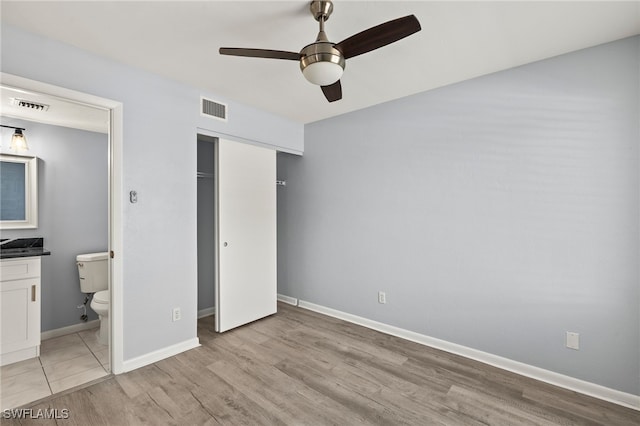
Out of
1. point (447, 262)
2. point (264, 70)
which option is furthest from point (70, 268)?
point (447, 262)

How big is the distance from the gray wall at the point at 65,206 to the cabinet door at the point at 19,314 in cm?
47

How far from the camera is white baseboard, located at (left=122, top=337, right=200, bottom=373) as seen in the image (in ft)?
7.97

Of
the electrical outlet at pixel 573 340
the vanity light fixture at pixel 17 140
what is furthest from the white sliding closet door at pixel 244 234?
the electrical outlet at pixel 573 340

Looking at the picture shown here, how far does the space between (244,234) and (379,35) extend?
256cm

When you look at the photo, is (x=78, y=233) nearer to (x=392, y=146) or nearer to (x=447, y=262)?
(x=392, y=146)

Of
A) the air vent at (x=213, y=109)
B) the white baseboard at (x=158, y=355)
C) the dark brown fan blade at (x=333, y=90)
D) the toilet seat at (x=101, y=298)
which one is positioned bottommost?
the white baseboard at (x=158, y=355)

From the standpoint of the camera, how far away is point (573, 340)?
87.7 inches

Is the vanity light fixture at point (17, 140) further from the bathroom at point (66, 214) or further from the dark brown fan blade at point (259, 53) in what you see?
the dark brown fan blade at point (259, 53)

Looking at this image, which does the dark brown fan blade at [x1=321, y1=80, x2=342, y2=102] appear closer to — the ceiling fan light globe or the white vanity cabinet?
the ceiling fan light globe

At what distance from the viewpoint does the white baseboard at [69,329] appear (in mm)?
3047

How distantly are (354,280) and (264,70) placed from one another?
2.45 m

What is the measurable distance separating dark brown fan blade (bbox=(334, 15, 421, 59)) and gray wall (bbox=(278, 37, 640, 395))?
153 centimetres

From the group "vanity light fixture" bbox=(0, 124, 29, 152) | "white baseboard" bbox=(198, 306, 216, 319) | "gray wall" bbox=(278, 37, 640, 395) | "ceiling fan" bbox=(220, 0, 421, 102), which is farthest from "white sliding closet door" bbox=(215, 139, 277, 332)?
"vanity light fixture" bbox=(0, 124, 29, 152)

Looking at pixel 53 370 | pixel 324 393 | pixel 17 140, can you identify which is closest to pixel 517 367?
pixel 324 393
